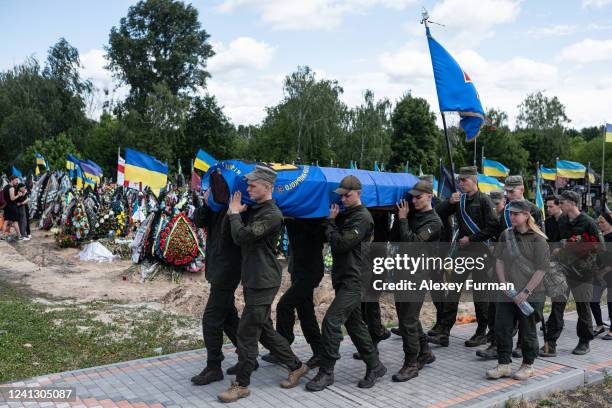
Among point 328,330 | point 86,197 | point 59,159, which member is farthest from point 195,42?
point 328,330

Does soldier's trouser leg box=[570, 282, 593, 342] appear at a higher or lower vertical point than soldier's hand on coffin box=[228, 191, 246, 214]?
lower

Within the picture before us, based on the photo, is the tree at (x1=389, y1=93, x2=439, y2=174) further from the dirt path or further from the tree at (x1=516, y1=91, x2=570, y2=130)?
the dirt path

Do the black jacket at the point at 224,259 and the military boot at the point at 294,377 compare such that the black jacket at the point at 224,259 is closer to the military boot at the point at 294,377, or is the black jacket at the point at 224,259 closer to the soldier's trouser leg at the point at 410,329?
the military boot at the point at 294,377

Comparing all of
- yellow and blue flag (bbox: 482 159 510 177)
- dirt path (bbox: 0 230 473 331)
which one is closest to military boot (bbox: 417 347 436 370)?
dirt path (bbox: 0 230 473 331)

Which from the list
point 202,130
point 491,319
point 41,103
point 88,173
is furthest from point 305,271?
point 41,103

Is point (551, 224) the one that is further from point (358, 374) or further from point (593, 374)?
point (358, 374)

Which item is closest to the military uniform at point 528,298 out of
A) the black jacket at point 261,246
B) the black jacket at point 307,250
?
the black jacket at point 307,250

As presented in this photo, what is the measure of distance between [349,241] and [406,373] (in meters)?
1.50

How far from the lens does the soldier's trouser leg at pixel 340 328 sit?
4.98 m

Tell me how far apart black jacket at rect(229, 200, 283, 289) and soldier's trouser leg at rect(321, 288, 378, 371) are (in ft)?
2.01

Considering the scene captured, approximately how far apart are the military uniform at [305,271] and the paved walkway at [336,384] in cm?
53

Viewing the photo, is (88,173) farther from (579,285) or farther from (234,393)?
→ (579,285)

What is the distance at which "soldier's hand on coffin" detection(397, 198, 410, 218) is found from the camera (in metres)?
5.51

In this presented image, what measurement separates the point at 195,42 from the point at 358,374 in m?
42.1
